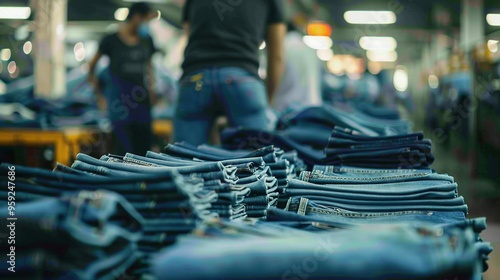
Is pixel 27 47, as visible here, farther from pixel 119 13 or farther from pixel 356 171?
pixel 119 13

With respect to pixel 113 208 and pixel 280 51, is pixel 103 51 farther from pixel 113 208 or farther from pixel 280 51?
pixel 113 208

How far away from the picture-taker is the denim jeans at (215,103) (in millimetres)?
2781

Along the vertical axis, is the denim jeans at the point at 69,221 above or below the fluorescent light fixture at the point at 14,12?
below

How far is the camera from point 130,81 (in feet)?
18.2

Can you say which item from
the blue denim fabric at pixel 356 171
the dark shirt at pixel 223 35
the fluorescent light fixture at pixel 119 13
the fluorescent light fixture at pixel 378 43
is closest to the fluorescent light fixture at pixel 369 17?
the fluorescent light fixture at pixel 378 43

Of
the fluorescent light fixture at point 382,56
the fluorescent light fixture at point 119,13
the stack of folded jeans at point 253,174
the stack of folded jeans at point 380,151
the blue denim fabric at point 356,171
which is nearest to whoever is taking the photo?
the stack of folded jeans at point 253,174

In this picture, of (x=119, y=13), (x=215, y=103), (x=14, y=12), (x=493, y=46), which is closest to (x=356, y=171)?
(x=215, y=103)

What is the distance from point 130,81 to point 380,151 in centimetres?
405

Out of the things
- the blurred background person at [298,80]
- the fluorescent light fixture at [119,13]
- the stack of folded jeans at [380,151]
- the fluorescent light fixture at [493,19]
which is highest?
the fluorescent light fixture at [119,13]

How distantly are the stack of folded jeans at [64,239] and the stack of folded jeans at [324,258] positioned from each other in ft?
0.31

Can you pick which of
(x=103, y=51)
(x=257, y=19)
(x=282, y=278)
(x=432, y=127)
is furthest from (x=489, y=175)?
(x=282, y=278)

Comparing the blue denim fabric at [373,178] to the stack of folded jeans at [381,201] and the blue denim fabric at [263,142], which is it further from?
the blue denim fabric at [263,142]

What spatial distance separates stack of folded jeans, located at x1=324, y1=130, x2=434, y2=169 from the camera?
178 cm

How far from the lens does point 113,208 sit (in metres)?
0.86
